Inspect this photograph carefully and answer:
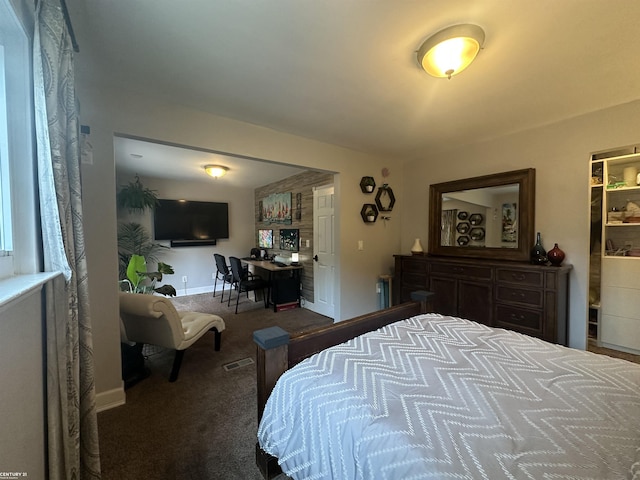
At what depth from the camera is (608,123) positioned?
2.22 metres

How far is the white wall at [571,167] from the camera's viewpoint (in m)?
2.22

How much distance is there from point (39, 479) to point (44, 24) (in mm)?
1681

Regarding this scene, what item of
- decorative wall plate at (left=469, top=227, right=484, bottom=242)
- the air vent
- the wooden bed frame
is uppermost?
decorative wall plate at (left=469, top=227, right=484, bottom=242)

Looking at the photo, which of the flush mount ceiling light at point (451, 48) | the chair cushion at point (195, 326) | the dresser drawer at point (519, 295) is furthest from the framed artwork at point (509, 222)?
the chair cushion at point (195, 326)

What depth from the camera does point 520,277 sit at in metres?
2.45

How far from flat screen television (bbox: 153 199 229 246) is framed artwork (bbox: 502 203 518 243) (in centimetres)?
522

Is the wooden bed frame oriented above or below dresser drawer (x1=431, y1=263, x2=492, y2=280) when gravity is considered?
below

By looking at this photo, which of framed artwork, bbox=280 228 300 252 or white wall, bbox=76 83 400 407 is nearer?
white wall, bbox=76 83 400 407

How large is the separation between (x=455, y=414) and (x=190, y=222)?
18.6 feet

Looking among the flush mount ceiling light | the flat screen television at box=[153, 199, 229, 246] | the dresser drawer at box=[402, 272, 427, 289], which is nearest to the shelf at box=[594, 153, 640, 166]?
the dresser drawer at box=[402, 272, 427, 289]

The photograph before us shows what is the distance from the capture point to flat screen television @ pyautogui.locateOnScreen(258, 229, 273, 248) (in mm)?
5672

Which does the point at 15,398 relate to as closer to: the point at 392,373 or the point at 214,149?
the point at 392,373

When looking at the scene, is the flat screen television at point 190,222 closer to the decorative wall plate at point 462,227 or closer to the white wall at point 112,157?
the white wall at point 112,157

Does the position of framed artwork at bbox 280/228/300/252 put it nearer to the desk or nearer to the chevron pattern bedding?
the desk
